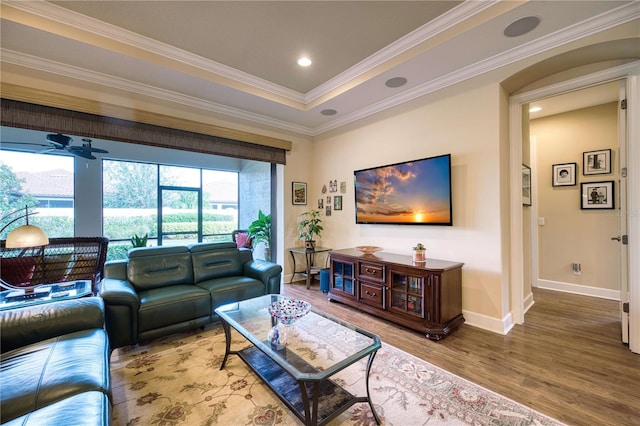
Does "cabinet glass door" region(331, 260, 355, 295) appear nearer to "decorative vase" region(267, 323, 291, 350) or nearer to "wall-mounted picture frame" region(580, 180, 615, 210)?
"decorative vase" region(267, 323, 291, 350)

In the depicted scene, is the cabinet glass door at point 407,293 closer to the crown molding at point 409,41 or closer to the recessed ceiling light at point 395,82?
the recessed ceiling light at point 395,82

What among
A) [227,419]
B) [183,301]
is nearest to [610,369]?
[227,419]

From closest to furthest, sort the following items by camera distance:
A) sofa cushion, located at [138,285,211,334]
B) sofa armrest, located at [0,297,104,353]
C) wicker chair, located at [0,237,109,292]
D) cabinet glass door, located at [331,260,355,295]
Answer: sofa armrest, located at [0,297,104,353] → sofa cushion, located at [138,285,211,334] → wicker chair, located at [0,237,109,292] → cabinet glass door, located at [331,260,355,295]

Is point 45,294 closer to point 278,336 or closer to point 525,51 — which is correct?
point 278,336

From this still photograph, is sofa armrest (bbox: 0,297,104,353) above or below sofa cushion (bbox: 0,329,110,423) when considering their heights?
above

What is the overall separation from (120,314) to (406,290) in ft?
9.04

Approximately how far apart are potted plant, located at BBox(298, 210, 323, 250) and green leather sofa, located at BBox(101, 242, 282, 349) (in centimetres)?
136

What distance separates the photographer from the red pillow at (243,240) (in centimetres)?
601

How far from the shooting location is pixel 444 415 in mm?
1623

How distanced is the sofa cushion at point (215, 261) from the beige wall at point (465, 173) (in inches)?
81.7

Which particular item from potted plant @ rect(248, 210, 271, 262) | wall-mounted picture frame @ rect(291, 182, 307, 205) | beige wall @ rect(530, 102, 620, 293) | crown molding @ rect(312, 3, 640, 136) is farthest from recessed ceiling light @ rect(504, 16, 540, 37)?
potted plant @ rect(248, 210, 271, 262)

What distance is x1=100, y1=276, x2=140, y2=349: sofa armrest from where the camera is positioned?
2217 mm

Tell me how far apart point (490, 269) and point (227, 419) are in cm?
276

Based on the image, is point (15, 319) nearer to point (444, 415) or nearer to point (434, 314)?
point (444, 415)
